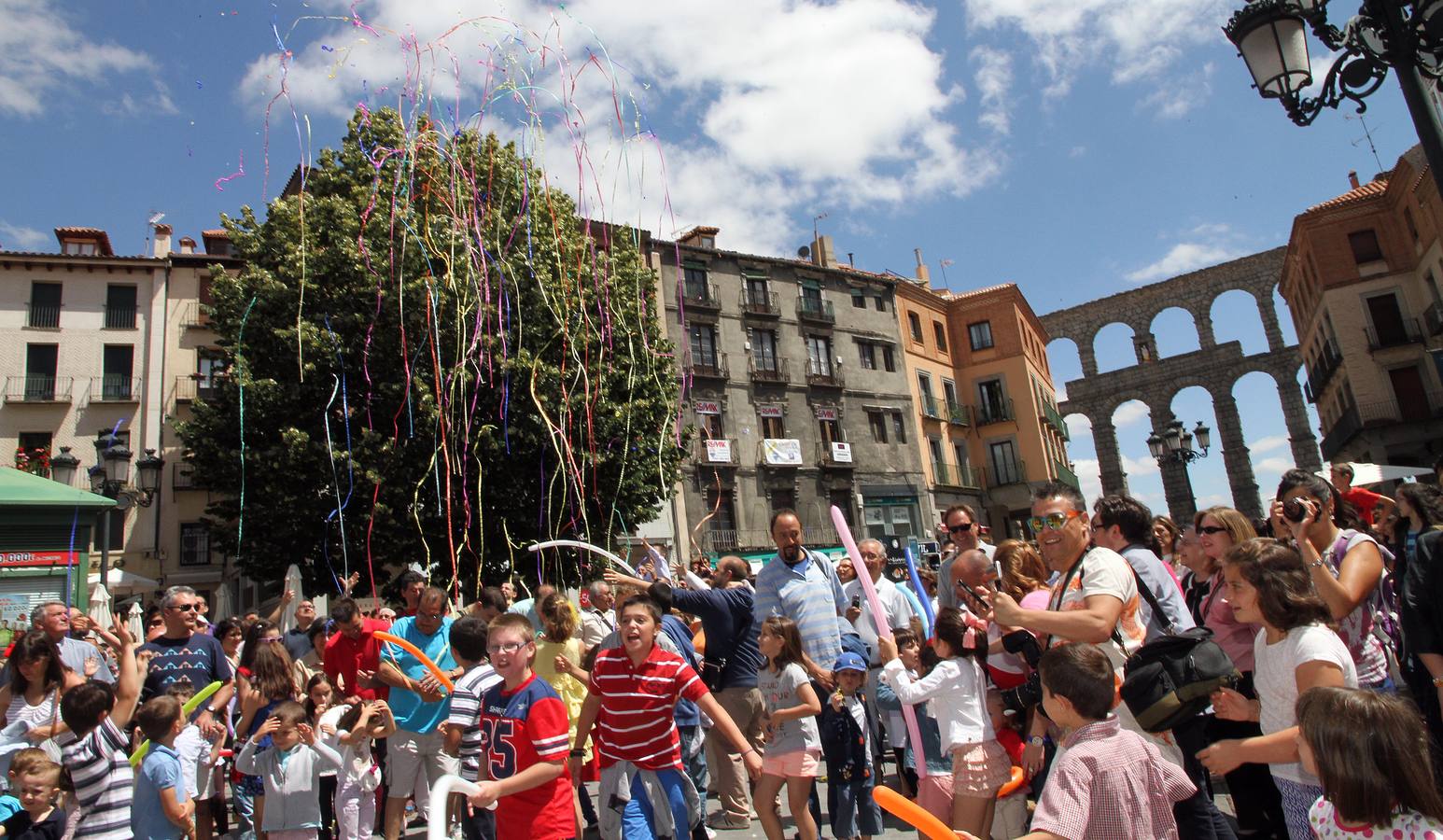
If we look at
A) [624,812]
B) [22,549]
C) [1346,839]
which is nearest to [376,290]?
[22,549]

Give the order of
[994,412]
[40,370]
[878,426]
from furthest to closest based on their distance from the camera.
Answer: [994,412] → [878,426] → [40,370]

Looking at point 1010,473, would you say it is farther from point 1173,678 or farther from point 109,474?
point 1173,678

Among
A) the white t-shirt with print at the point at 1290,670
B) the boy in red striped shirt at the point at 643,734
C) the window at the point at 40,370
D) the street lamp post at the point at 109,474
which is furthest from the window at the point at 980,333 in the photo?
the white t-shirt with print at the point at 1290,670

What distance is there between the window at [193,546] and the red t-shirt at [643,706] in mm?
27658

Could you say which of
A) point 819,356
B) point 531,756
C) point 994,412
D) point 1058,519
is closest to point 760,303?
point 819,356

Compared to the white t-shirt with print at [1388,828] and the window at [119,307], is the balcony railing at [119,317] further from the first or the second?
the white t-shirt with print at [1388,828]

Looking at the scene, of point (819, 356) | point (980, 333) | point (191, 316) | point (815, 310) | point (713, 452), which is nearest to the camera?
point (191, 316)

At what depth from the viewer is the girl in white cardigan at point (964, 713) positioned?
4.76 m

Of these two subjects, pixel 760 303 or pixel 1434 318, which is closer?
pixel 1434 318

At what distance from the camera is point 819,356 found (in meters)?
36.2

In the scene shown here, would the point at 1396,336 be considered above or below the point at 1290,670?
above

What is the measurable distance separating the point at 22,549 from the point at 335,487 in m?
4.57

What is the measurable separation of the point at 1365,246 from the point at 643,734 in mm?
40615

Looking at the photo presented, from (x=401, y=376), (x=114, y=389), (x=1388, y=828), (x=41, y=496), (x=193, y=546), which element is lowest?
(x=1388, y=828)
